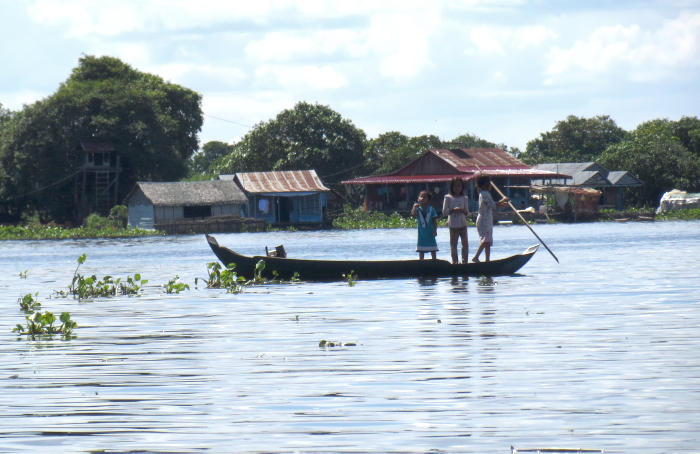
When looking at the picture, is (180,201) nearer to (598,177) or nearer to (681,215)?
(598,177)

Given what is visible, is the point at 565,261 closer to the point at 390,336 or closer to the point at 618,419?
the point at 390,336

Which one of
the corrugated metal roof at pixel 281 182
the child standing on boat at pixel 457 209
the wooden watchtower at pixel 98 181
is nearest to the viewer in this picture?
the child standing on boat at pixel 457 209

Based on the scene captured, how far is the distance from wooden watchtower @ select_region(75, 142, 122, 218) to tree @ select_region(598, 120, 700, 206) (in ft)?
119

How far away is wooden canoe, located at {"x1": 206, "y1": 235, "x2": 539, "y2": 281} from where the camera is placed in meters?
21.8

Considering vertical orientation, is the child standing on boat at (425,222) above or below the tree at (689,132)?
below

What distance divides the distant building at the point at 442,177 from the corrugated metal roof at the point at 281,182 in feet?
8.22

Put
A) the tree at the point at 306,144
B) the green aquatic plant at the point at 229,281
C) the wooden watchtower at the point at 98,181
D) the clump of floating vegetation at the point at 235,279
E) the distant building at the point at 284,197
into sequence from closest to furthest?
the green aquatic plant at the point at 229,281
the clump of floating vegetation at the point at 235,279
the distant building at the point at 284,197
the wooden watchtower at the point at 98,181
the tree at the point at 306,144

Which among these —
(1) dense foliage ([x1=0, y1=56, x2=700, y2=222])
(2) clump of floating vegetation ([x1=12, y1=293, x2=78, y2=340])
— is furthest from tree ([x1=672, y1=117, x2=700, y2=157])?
(2) clump of floating vegetation ([x1=12, y1=293, x2=78, y2=340])

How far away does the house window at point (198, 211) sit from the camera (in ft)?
245

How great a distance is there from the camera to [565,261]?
30.5m

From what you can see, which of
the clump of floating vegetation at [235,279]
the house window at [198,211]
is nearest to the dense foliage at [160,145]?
the house window at [198,211]

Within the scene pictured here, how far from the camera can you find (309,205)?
79125 millimetres

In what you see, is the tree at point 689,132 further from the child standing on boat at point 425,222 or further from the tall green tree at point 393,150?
the child standing on boat at point 425,222

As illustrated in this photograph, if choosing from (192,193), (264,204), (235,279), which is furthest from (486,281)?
(264,204)
